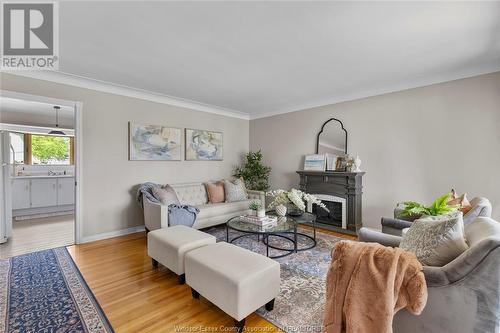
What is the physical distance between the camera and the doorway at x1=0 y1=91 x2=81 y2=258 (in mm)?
3545

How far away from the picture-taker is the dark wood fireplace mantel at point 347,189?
413cm

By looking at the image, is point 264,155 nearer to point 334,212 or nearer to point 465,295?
point 334,212

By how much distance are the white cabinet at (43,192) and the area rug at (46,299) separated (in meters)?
3.08

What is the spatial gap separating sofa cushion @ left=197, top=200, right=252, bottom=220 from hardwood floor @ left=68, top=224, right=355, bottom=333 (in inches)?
46.2

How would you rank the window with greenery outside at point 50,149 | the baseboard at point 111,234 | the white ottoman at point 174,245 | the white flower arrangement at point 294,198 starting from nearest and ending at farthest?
1. the white ottoman at point 174,245
2. the white flower arrangement at point 294,198
3. the baseboard at point 111,234
4. the window with greenery outside at point 50,149

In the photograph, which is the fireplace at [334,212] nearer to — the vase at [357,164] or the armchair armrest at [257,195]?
the vase at [357,164]

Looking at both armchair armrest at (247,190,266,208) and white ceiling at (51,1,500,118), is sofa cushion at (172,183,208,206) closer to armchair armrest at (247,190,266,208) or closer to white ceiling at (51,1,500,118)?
armchair armrest at (247,190,266,208)

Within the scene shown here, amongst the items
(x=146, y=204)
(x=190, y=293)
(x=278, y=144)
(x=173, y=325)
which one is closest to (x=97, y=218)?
(x=146, y=204)

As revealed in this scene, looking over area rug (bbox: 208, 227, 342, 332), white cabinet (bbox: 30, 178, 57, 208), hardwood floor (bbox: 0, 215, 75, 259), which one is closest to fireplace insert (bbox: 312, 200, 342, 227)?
area rug (bbox: 208, 227, 342, 332)

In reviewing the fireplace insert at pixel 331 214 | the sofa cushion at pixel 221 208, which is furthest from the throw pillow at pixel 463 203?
the sofa cushion at pixel 221 208

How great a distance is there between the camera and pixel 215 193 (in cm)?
477

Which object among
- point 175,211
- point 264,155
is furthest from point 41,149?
point 264,155

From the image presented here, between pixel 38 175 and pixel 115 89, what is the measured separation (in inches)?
157

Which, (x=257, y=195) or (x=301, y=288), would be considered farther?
(x=257, y=195)
